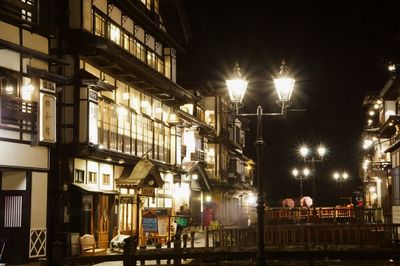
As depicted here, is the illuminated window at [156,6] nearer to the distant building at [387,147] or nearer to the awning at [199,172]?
the awning at [199,172]

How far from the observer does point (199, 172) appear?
52.9 metres

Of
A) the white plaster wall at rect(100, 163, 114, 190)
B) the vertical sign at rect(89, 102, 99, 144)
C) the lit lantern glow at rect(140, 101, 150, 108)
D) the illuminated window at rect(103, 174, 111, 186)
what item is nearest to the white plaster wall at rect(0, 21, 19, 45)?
the vertical sign at rect(89, 102, 99, 144)

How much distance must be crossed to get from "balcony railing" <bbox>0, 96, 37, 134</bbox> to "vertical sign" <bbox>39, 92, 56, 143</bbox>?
42cm

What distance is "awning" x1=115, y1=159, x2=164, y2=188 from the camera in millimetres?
32531

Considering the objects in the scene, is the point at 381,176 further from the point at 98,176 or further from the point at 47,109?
the point at 47,109

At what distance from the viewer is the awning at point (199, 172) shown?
4861cm

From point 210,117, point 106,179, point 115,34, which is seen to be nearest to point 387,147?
point 210,117

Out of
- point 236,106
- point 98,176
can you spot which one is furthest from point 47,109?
point 236,106

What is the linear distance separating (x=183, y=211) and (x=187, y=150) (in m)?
10.7

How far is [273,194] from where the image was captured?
333 feet

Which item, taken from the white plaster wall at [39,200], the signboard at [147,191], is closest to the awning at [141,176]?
the signboard at [147,191]

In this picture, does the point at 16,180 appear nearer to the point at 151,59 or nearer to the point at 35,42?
the point at 35,42

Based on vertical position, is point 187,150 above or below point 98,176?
above

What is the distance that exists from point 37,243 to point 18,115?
5.67 meters
